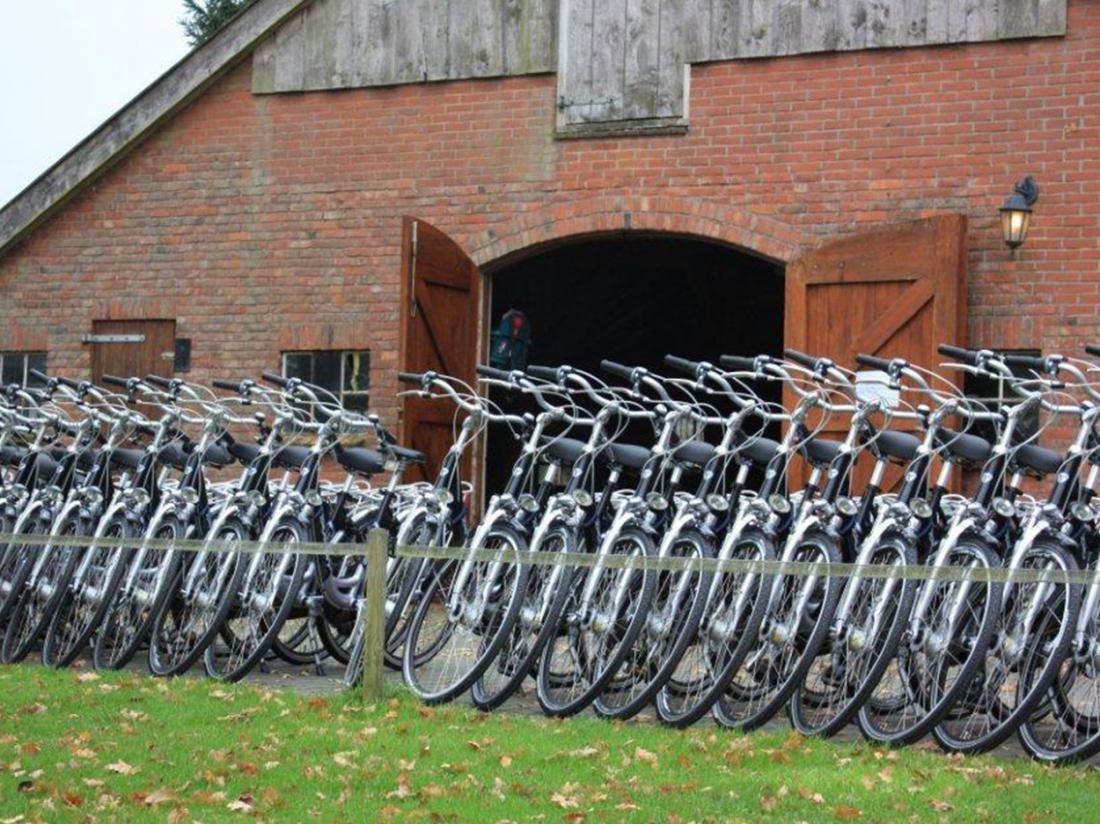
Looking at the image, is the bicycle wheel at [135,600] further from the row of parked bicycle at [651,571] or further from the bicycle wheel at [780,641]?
the bicycle wheel at [780,641]

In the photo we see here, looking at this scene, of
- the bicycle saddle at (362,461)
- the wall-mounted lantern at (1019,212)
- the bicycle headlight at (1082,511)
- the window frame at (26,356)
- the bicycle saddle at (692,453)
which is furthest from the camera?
the window frame at (26,356)

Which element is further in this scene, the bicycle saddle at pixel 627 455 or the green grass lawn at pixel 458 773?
the bicycle saddle at pixel 627 455

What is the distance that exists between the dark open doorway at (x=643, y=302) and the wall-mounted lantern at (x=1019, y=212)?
428 centimetres

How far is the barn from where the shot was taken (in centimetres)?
1191

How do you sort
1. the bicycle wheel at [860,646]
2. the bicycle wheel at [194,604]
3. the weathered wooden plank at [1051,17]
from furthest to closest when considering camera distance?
1. the weathered wooden plank at [1051,17]
2. the bicycle wheel at [194,604]
3. the bicycle wheel at [860,646]

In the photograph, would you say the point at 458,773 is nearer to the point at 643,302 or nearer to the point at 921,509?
the point at 921,509

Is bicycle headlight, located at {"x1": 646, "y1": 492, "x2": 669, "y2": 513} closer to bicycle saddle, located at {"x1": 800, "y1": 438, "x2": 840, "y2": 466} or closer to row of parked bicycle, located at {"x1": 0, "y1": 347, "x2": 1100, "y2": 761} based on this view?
row of parked bicycle, located at {"x1": 0, "y1": 347, "x2": 1100, "y2": 761}

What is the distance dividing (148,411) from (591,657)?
7.74 meters

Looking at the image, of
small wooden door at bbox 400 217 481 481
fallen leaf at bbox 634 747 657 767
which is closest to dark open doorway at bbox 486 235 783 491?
small wooden door at bbox 400 217 481 481

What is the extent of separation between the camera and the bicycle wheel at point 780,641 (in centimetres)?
733

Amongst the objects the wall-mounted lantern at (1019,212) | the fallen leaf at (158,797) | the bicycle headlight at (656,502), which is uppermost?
the wall-mounted lantern at (1019,212)

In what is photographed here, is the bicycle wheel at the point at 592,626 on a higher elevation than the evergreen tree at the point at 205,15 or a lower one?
lower

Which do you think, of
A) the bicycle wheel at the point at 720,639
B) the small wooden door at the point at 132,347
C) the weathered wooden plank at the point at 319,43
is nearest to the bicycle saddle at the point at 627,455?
the bicycle wheel at the point at 720,639

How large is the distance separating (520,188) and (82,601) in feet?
15.7
